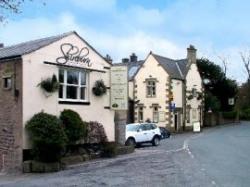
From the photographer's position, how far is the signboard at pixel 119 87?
27844 mm

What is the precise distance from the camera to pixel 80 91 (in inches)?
1046

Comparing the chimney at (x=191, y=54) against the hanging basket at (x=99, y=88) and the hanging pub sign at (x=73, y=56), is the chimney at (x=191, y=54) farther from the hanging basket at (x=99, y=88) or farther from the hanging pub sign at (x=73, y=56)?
the hanging pub sign at (x=73, y=56)

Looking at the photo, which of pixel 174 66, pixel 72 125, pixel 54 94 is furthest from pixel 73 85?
pixel 174 66

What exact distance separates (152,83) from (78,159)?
38572mm

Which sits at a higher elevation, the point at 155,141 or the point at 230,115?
the point at 230,115

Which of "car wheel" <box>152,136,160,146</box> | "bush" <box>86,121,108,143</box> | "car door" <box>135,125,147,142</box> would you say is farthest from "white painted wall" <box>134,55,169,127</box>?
"bush" <box>86,121,108,143</box>

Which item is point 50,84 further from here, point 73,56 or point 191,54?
point 191,54

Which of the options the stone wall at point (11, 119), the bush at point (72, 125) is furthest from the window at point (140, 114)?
the stone wall at point (11, 119)

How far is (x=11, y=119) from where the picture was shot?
23.4 meters

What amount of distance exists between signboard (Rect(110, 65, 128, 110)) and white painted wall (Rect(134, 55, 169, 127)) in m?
32.2

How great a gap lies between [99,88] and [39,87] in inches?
171

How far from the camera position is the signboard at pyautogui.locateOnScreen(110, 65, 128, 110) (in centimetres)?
2784

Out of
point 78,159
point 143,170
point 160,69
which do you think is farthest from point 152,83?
point 143,170

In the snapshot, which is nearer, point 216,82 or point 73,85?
point 73,85
